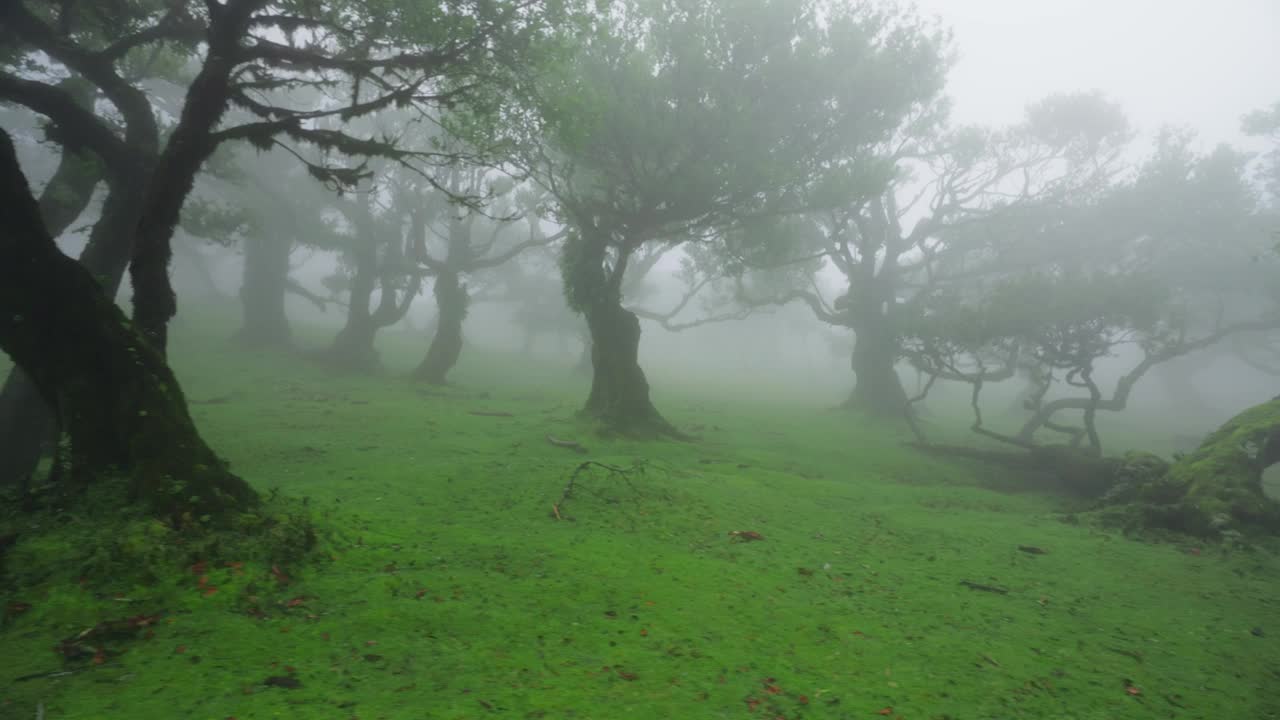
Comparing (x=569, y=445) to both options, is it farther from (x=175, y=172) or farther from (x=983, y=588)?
(x=983, y=588)

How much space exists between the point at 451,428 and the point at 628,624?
36.3ft

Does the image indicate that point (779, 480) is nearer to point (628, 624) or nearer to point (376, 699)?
point (628, 624)

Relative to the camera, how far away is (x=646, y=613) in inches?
213

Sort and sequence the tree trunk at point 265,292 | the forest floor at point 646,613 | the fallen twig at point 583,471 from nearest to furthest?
the forest floor at point 646,613 → the fallen twig at point 583,471 → the tree trunk at point 265,292

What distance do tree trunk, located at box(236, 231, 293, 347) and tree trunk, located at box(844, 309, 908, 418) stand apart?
28963 mm

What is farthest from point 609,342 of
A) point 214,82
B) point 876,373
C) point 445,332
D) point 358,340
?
point 358,340

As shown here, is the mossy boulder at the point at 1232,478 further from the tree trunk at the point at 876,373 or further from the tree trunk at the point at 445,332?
the tree trunk at the point at 445,332

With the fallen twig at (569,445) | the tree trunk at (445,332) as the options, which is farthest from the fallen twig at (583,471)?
the tree trunk at (445,332)

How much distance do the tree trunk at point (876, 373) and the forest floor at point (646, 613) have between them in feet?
51.7

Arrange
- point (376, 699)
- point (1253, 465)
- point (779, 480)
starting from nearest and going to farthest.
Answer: point (376, 699), point (1253, 465), point (779, 480)

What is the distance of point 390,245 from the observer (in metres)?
32.1

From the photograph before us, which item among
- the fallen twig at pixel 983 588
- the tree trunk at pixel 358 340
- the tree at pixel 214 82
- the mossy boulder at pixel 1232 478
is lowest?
the fallen twig at pixel 983 588

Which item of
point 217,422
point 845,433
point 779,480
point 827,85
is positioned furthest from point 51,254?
point 845,433

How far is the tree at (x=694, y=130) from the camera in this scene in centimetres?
1550
